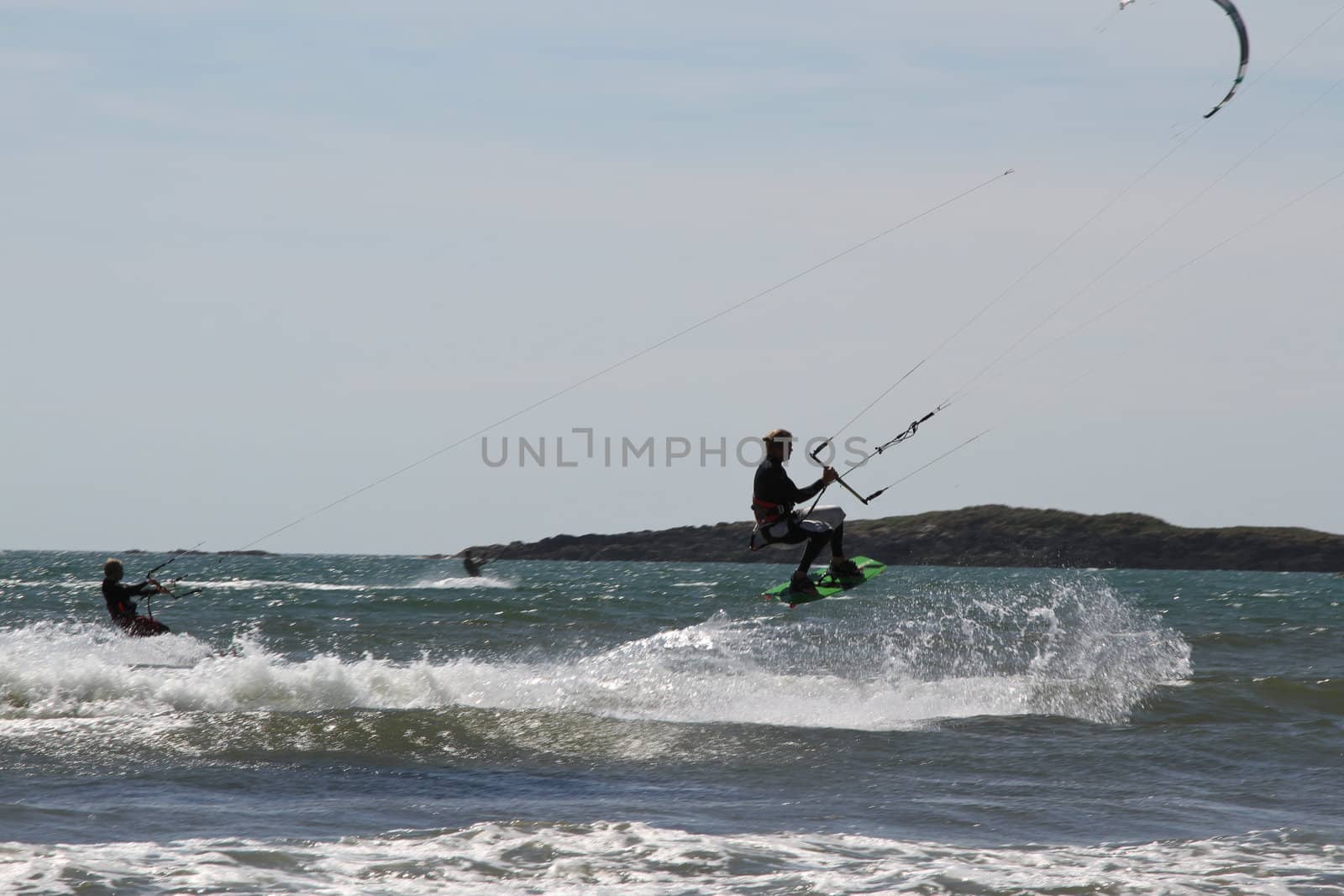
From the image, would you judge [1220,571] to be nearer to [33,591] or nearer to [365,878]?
[33,591]

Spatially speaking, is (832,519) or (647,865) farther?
(832,519)

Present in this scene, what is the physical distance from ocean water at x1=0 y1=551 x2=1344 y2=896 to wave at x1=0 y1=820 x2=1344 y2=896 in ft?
0.09

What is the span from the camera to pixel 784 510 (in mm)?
12492

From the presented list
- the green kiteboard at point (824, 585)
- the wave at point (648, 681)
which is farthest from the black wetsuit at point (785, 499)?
the wave at point (648, 681)

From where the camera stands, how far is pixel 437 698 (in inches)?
629

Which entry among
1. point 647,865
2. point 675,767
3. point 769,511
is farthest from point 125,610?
point 647,865

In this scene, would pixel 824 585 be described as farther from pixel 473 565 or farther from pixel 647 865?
pixel 473 565

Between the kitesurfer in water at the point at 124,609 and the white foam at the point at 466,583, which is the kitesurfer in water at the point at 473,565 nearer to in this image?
the white foam at the point at 466,583

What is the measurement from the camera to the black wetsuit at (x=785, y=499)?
40.7ft

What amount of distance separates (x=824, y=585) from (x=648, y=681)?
4389 mm

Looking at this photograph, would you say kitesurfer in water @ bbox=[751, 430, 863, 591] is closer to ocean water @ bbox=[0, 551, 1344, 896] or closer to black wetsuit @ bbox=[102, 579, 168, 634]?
ocean water @ bbox=[0, 551, 1344, 896]

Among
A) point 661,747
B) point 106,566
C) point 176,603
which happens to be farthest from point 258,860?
point 176,603

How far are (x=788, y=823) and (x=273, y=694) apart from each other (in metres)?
7.82

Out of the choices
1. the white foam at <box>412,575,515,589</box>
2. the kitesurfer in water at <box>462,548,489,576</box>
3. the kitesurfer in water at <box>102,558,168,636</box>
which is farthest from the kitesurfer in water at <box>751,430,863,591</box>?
the kitesurfer in water at <box>462,548,489,576</box>
